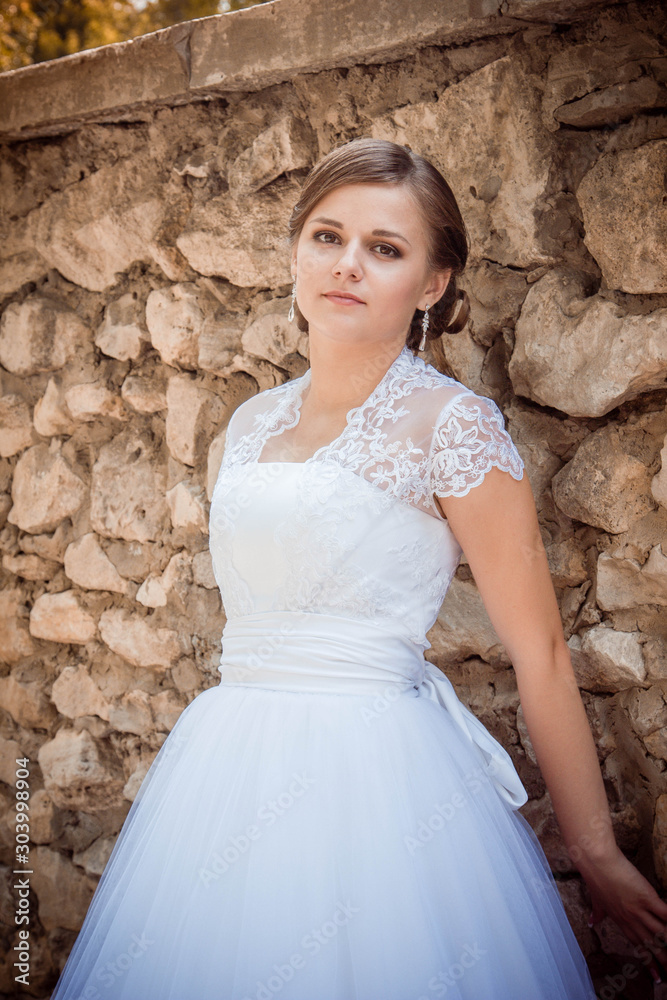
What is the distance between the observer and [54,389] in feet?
7.48

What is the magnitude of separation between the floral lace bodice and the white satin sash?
3 cm

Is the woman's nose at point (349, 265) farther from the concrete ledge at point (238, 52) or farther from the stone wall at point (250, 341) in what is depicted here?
the concrete ledge at point (238, 52)

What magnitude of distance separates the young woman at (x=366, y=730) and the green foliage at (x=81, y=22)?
7.71 metres

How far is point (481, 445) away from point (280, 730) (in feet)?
2.05

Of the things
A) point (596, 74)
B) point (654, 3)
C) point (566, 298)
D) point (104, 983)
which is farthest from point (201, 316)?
point (104, 983)

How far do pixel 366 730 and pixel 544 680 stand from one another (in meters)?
0.33

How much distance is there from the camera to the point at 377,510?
1415 millimetres

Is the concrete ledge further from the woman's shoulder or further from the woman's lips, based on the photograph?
the woman's shoulder

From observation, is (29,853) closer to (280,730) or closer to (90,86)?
(280,730)

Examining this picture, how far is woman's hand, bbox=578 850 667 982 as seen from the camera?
1325 mm

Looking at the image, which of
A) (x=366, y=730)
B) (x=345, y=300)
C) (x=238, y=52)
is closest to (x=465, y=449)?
(x=345, y=300)

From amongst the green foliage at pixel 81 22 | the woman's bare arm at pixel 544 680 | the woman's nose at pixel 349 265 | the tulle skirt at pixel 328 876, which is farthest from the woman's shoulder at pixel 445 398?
the green foliage at pixel 81 22

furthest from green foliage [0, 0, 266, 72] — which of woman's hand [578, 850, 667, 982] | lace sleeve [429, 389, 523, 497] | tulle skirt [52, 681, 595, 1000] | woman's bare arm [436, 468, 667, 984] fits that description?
woman's hand [578, 850, 667, 982]

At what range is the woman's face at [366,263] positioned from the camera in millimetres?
1522
